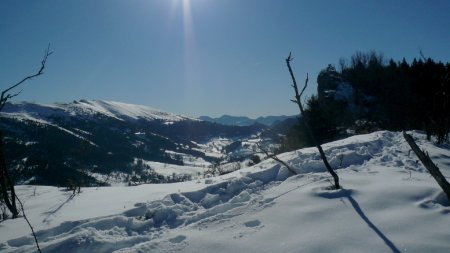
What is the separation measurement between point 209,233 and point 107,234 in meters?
1.97

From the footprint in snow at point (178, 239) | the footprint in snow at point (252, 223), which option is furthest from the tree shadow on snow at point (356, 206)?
the footprint in snow at point (178, 239)

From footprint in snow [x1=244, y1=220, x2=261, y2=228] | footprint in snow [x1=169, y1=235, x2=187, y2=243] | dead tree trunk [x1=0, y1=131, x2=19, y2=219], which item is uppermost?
dead tree trunk [x1=0, y1=131, x2=19, y2=219]

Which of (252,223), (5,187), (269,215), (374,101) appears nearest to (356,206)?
(269,215)

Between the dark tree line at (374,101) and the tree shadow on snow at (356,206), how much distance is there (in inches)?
343

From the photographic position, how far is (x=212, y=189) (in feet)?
26.8

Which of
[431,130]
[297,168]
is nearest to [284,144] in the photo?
[431,130]

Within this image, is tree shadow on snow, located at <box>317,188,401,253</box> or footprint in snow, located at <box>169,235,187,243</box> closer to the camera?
tree shadow on snow, located at <box>317,188,401,253</box>

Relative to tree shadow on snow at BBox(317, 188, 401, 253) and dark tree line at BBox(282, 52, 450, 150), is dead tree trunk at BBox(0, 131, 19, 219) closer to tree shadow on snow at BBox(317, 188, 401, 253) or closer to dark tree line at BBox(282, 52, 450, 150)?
tree shadow on snow at BBox(317, 188, 401, 253)

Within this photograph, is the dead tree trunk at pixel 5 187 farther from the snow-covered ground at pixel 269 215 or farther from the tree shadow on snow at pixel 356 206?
the tree shadow on snow at pixel 356 206

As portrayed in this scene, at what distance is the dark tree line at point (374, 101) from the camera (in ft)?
80.2

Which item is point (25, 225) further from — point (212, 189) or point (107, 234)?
point (212, 189)

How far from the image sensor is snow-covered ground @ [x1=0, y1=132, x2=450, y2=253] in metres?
4.31

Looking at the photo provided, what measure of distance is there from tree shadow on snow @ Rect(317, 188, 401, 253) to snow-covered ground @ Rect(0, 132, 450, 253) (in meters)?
0.01

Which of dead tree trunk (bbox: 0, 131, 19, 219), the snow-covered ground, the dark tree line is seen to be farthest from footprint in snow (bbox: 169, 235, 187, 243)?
the dark tree line
